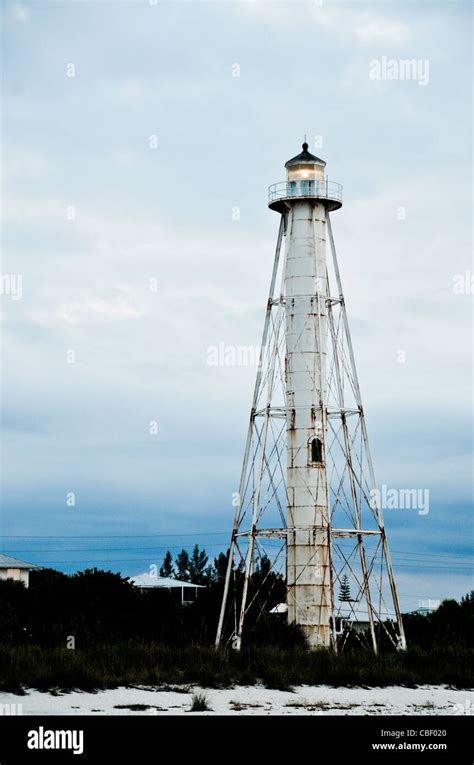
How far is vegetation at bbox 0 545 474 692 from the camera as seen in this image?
32250 millimetres

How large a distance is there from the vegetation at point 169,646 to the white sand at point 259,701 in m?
0.63

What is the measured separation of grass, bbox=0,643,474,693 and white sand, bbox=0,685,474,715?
18.8 inches

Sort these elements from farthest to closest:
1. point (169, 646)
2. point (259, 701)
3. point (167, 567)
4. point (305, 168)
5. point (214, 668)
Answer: point (167, 567) → point (305, 168) → point (169, 646) → point (214, 668) → point (259, 701)

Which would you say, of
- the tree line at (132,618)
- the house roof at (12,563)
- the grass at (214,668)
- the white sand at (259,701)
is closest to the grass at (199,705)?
the white sand at (259,701)

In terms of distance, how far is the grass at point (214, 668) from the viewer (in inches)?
1200

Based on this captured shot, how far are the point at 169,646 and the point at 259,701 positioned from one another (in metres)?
8.45

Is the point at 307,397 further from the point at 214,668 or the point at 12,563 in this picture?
the point at 12,563

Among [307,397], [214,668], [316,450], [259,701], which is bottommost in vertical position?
[259,701]

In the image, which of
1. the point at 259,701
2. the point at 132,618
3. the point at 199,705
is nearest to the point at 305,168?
the point at 132,618

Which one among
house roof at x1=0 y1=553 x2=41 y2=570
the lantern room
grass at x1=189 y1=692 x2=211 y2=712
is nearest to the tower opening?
the lantern room

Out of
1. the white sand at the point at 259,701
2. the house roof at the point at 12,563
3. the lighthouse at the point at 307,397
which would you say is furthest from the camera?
the house roof at the point at 12,563

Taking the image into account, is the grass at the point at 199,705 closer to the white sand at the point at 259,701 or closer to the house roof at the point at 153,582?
the white sand at the point at 259,701

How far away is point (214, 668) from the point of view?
34281mm
